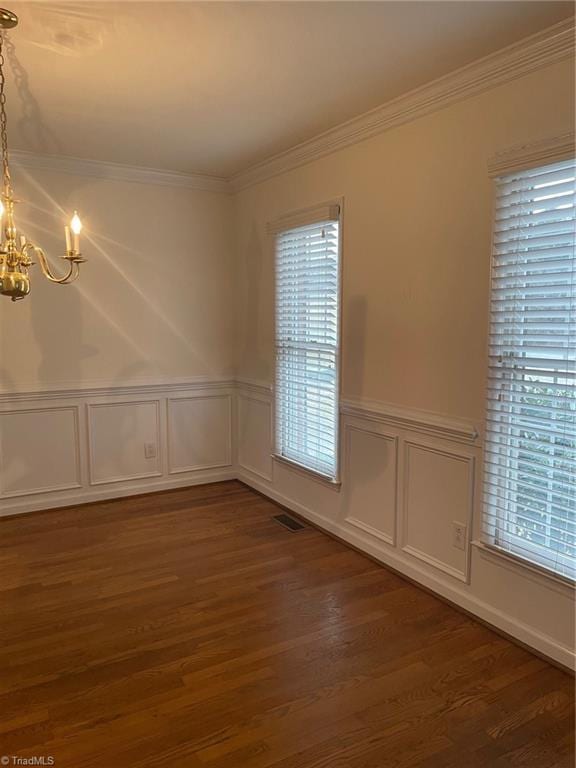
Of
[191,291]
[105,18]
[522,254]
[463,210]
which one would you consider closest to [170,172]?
[191,291]

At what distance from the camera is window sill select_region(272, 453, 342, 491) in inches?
143

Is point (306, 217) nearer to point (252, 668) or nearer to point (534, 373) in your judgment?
A: point (534, 373)

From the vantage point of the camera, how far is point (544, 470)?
91.7 inches

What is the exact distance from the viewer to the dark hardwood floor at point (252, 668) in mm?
1903

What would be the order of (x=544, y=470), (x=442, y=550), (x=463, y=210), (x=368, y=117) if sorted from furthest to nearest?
(x=368, y=117) → (x=442, y=550) → (x=463, y=210) → (x=544, y=470)

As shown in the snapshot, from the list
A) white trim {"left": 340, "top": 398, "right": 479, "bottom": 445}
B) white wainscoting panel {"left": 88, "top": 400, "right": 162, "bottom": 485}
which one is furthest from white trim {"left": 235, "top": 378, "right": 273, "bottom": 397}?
white trim {"left": 340, "top": 398, "right": 479, "bottom": 445}

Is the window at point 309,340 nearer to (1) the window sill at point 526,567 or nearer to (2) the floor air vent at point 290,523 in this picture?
(2) the floor air vent at point 290,523

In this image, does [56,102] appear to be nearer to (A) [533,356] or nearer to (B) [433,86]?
(B) [433,86]

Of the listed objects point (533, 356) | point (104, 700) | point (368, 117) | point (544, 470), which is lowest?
point (104, 700)

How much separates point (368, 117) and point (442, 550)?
2398 mm

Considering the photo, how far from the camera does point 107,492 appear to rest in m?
4.40

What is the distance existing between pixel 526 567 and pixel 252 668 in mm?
1259

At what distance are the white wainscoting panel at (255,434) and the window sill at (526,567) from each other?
6.89ft

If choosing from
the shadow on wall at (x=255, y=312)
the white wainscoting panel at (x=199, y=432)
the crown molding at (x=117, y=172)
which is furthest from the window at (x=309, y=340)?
the crown molding at (x=117, y=172)
